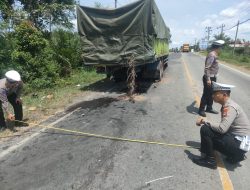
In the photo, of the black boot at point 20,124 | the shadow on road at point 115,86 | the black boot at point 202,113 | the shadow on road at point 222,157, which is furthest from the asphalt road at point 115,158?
the shadow on road at point 115,86

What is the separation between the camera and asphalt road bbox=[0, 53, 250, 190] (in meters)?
4.11

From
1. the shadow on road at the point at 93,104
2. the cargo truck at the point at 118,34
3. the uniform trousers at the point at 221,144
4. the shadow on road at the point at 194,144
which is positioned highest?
the cargo truck at the point at 118,34

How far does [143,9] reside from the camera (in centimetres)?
1071

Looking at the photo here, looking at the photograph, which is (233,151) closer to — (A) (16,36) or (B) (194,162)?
(B) (194,162)

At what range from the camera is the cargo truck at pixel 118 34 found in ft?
35.0

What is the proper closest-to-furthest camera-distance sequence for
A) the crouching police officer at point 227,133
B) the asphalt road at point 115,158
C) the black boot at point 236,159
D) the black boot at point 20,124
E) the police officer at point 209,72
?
the asphalt road at point 115,158 < the crouching police officer at point 227,133 < the black boot at point 236,159 < the black boot at point 20,124 < the police officer at point 209,72

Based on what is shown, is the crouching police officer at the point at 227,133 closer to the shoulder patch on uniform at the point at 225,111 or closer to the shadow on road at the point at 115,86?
the shoulder patch on uniform at the point at 225,111

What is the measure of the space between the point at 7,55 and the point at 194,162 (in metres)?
8.73

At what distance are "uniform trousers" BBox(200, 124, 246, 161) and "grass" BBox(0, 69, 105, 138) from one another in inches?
159

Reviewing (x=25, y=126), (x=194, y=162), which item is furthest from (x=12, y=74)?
(x=194, y=162)

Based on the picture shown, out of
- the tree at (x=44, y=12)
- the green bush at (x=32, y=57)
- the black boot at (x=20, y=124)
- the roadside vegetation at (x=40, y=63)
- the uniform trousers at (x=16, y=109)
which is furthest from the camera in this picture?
the tree at (x=44, y=12)

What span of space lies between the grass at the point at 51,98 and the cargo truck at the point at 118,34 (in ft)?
4.96

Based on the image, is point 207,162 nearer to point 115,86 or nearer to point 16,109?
point 16,109

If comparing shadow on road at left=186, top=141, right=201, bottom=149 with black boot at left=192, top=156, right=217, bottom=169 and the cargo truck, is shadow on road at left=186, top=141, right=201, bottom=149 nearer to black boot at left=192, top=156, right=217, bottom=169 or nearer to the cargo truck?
black boot at left=192, top=156, right=217, bottom=169
